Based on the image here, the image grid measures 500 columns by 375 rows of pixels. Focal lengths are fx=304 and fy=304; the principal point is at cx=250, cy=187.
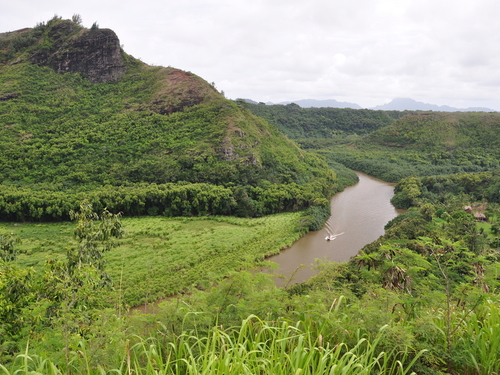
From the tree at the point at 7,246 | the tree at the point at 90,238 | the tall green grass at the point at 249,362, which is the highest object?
the tall green grass at the point at 249,362

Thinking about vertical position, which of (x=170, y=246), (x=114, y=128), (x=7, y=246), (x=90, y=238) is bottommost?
(x=170, y=246)

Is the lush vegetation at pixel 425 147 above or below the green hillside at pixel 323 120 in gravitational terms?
below

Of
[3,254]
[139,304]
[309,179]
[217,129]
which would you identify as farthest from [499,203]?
[3,254]

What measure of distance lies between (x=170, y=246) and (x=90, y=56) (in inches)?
1516

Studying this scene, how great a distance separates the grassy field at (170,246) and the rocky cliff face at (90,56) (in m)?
29.0

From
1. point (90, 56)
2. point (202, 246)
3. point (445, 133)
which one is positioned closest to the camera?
point (202, 246)

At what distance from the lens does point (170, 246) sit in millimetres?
20531

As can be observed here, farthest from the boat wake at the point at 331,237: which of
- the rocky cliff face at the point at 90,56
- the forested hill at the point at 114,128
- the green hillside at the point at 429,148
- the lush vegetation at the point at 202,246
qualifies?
the rocky cliff face at the point at 90,56

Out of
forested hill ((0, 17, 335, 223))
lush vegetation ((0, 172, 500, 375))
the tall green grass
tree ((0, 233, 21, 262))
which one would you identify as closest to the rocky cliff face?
forested hill ((0, 17, 335, 223))

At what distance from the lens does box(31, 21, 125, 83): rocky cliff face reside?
44.6 m

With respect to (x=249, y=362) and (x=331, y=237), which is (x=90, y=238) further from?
(x=331, y=237)

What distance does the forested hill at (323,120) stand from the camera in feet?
301

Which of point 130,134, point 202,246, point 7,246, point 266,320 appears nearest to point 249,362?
point 266,320

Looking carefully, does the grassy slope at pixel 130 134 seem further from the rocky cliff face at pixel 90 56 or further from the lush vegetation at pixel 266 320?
the lush vegetation at pixel 266 320
